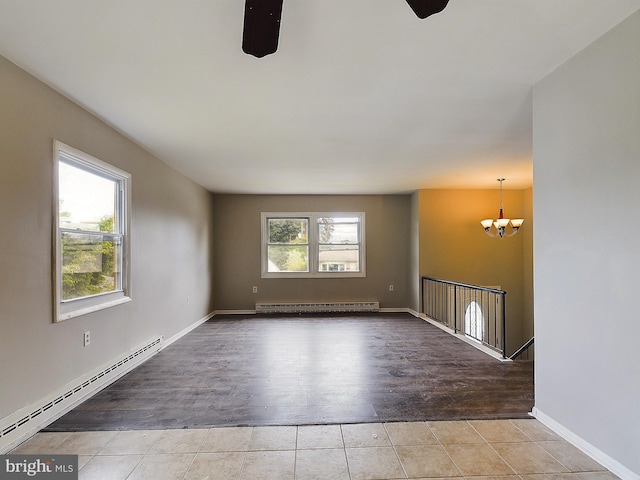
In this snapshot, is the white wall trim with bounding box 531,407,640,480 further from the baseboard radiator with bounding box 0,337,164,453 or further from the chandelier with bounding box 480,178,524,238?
the chandelier with bounding box 480,178,524,238

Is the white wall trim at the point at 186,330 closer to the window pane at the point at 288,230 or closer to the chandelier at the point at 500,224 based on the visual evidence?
the window pane at the point at 288,230

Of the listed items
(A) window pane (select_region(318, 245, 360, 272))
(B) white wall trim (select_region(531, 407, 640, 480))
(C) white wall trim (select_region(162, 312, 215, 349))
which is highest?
(A) window pane (select_region(318, 245, 360, 272))

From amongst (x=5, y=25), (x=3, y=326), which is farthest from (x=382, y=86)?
(x=3, y=326)

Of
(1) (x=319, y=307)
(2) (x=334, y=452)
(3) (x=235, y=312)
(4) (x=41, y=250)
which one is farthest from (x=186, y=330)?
(2) (x=334, y=452)

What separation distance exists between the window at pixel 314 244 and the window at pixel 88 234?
11.8 feet

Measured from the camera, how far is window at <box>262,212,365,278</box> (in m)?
7.00

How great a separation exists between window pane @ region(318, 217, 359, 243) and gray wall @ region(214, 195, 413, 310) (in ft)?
0.78

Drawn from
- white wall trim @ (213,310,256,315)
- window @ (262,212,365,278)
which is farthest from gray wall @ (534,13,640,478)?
white wall trim @ (213,310,256,315)

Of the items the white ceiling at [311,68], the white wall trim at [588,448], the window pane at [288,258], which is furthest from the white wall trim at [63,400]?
the white wall trim at [588,448]

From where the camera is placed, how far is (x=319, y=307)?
271 inches

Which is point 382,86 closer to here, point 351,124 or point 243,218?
point 351,124

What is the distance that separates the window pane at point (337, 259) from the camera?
707cm

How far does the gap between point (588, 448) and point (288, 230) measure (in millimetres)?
5690

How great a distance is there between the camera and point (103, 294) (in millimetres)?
3160
